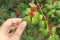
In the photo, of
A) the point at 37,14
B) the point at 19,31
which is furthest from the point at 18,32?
the point at 37,14

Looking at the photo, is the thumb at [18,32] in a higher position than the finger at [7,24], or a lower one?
lower

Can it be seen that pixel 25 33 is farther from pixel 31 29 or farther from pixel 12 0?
pixel 12 0

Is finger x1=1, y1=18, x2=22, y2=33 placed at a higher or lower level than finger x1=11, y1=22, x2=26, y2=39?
higher

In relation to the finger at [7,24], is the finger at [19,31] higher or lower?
lower

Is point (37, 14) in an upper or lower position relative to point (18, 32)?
upper

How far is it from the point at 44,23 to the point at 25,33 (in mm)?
484

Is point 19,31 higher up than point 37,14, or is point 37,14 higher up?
point 37,14

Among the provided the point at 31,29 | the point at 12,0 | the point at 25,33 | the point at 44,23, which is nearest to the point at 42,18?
the point at 44,23

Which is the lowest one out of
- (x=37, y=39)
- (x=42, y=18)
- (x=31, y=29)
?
(x=37, y=39)

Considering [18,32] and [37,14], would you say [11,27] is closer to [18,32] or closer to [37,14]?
[18,32]

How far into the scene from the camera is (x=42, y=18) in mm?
1926

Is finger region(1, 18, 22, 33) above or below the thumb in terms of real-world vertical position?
above

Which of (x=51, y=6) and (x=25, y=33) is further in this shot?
(x=25, y=33)

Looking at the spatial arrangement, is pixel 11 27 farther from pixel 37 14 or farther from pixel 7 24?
pixel 37 14
